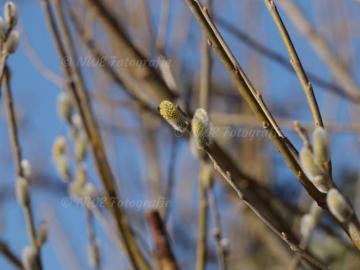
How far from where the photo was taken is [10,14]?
0.86 m

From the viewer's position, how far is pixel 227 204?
367 centimetres

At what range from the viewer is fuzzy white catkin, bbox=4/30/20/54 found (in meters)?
0.87

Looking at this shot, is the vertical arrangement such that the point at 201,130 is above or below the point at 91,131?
below

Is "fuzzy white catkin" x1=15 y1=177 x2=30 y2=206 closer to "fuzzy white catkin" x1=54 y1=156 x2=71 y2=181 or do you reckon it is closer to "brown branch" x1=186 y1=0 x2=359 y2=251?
"fuzzy white catkin" x1=54 y1=156 x2=71 y2=181

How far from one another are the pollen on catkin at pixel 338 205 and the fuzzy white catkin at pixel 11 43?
1.58 ft

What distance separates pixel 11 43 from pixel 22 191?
0.65 ft

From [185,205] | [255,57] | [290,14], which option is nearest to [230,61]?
[290,14]

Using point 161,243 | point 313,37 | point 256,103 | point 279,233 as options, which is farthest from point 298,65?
point 313,37

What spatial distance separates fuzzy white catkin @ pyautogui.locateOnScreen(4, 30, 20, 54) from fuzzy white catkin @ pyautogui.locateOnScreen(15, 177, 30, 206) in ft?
0.60

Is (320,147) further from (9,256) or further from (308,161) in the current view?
(9,256)

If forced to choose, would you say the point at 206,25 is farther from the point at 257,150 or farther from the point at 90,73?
the point at 257,150

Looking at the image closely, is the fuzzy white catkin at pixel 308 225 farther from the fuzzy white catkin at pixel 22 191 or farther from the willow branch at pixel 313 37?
the willow branch at pixel 313 37

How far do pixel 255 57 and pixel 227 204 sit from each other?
1.05 m

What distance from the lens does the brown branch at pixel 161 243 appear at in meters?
1.07
